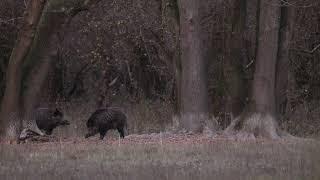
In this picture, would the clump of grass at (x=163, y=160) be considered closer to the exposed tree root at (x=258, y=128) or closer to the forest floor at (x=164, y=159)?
the forest floor at (x=164, y=159)

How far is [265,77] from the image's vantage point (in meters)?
21.5

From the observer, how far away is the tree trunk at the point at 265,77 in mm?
21406

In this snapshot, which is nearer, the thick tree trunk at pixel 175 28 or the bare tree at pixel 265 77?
the bare tree at pixel 265 77

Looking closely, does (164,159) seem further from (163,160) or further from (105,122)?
(105,122)

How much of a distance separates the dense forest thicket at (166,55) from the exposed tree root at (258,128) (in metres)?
0.98

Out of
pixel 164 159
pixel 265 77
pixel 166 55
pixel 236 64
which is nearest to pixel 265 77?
pixel 265 77

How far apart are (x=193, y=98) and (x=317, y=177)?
11488 mm

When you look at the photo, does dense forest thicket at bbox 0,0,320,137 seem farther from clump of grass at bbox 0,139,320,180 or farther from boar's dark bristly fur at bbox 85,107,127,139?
clump of grass at bbox 0,139,320,180

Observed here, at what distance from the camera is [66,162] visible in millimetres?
15188

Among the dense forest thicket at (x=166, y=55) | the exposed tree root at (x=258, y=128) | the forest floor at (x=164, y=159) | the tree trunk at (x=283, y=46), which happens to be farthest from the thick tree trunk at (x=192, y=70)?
the tree trunk at (x=283, y=46)

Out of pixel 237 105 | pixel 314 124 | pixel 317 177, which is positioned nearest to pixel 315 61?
pixel 314 124

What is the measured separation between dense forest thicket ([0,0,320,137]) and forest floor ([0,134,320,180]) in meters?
2.75

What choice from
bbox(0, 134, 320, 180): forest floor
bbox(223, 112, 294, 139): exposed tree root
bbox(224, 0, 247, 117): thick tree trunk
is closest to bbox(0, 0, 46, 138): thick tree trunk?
bbox(0, 134, 320, 180): forest floor

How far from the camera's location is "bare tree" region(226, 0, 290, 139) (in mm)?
21406
